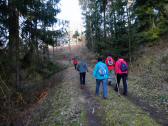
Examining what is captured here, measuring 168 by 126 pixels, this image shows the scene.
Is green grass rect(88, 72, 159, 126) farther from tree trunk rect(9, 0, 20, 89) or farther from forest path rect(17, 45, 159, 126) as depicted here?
tree trunk rect(9, 0, 20, 89)

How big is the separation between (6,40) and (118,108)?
671 cm

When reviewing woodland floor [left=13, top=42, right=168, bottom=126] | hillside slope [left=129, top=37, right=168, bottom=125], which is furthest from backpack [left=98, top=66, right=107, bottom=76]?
hillside slope [left=129, top=37, right=168, bottom=125]

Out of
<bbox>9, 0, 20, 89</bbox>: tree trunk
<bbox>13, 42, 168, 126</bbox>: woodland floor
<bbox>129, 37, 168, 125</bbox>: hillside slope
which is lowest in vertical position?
<bbox>13, 42, 168, 126</bbox>: woodland floor

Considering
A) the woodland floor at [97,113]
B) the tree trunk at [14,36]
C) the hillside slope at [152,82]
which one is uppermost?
the tree trunk at [14,36]

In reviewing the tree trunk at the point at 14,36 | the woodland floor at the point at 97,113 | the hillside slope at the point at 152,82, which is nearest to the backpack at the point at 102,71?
the woodland floor at the point at 97,113

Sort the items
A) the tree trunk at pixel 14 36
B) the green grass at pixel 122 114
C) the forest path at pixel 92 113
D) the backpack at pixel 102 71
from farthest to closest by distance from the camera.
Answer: the tree trunk at pixel 14 36
the backpack at pixel 102 71
the forest path at pixel 92 113
the green grass at pixel 122 114

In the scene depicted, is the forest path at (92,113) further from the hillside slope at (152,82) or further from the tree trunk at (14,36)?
the tree trunk at (14,36)

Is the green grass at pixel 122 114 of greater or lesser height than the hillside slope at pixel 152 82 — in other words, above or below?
below

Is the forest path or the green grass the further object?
the forest path

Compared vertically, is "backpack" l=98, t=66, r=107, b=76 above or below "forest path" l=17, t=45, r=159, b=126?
above

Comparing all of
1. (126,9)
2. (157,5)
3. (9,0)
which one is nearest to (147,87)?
(9,0)

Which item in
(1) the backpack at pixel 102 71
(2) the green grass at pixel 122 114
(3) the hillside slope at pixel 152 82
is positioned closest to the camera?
(2) the green grass at pixel 122 114

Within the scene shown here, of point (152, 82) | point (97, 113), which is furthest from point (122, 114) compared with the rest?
point (152, 82)

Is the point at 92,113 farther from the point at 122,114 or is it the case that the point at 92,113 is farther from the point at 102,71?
the point at 102,71
